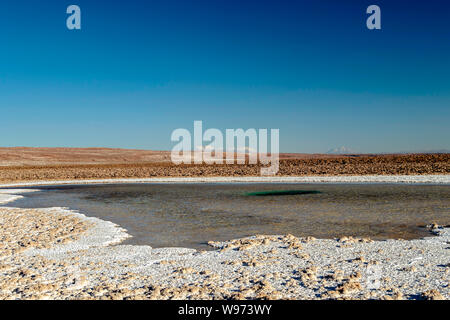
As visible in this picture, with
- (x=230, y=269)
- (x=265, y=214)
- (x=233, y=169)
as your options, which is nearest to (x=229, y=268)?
(x=230, y=269)

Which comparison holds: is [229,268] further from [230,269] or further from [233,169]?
[233,169]

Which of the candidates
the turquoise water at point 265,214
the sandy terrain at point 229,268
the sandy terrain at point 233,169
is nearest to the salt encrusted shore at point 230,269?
the sandy terrain at point 229,268

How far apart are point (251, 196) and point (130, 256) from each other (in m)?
11.0

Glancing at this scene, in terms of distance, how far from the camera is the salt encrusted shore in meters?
5.37

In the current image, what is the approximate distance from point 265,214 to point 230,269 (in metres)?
6.11

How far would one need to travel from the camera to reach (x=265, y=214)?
12500 mm

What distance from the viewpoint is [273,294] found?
5.24 m

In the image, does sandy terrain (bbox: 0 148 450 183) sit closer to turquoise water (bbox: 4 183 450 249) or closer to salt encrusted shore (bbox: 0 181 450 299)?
turquoise water (bbox: 4 183 450 249)

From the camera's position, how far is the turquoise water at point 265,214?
31.0ft

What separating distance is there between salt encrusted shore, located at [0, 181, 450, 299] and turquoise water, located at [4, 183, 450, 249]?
898mm

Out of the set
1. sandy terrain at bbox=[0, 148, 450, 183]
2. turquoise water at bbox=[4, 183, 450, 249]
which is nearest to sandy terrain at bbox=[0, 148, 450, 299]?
turquoise water at bbox=[4, 183, 450, 249]

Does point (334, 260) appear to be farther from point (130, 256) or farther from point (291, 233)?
point (130, 256)

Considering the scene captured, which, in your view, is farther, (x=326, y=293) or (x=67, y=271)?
(x=67, y=271)
